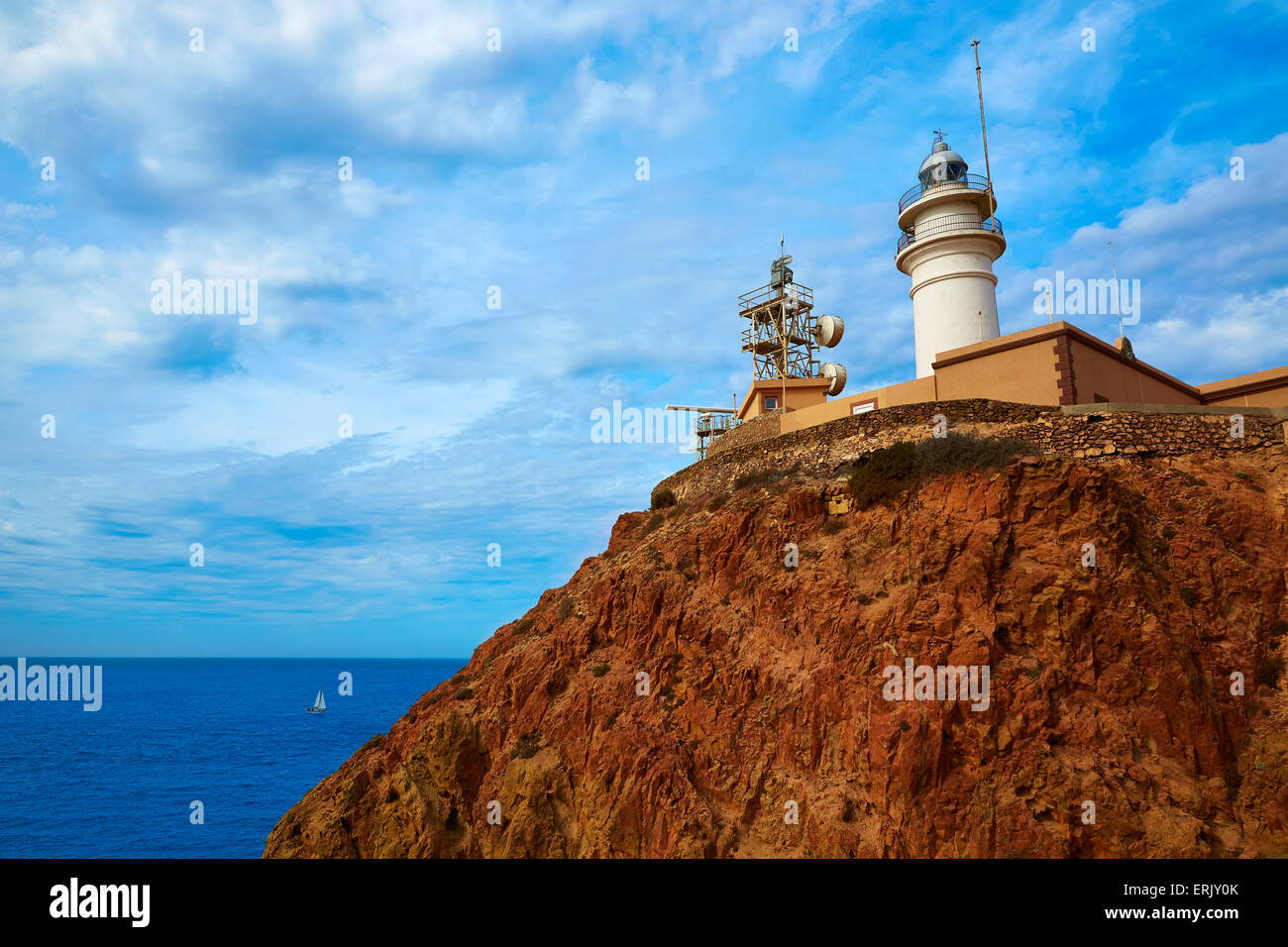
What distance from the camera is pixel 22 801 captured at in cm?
5441

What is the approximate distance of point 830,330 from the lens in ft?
121

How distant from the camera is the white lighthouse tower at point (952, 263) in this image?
26.3 meters

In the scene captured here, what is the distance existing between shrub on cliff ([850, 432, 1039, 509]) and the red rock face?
1.45 feet

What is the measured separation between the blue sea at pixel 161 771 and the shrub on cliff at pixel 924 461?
1639 inches

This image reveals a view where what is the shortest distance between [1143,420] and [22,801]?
73.8 meters

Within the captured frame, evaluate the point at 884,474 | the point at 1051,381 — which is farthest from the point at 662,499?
the point at 1051,381

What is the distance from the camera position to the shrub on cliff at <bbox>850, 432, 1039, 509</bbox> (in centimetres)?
1739

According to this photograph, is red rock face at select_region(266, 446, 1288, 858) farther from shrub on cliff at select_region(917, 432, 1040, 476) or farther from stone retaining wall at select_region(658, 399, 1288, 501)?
stone retaining wall at select_region(658, 399, 1288, 501)

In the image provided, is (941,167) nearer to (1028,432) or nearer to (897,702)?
(1028,432)

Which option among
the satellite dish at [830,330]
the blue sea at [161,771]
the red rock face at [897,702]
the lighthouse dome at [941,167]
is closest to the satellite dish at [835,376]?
the satellite dish at [830,330]
